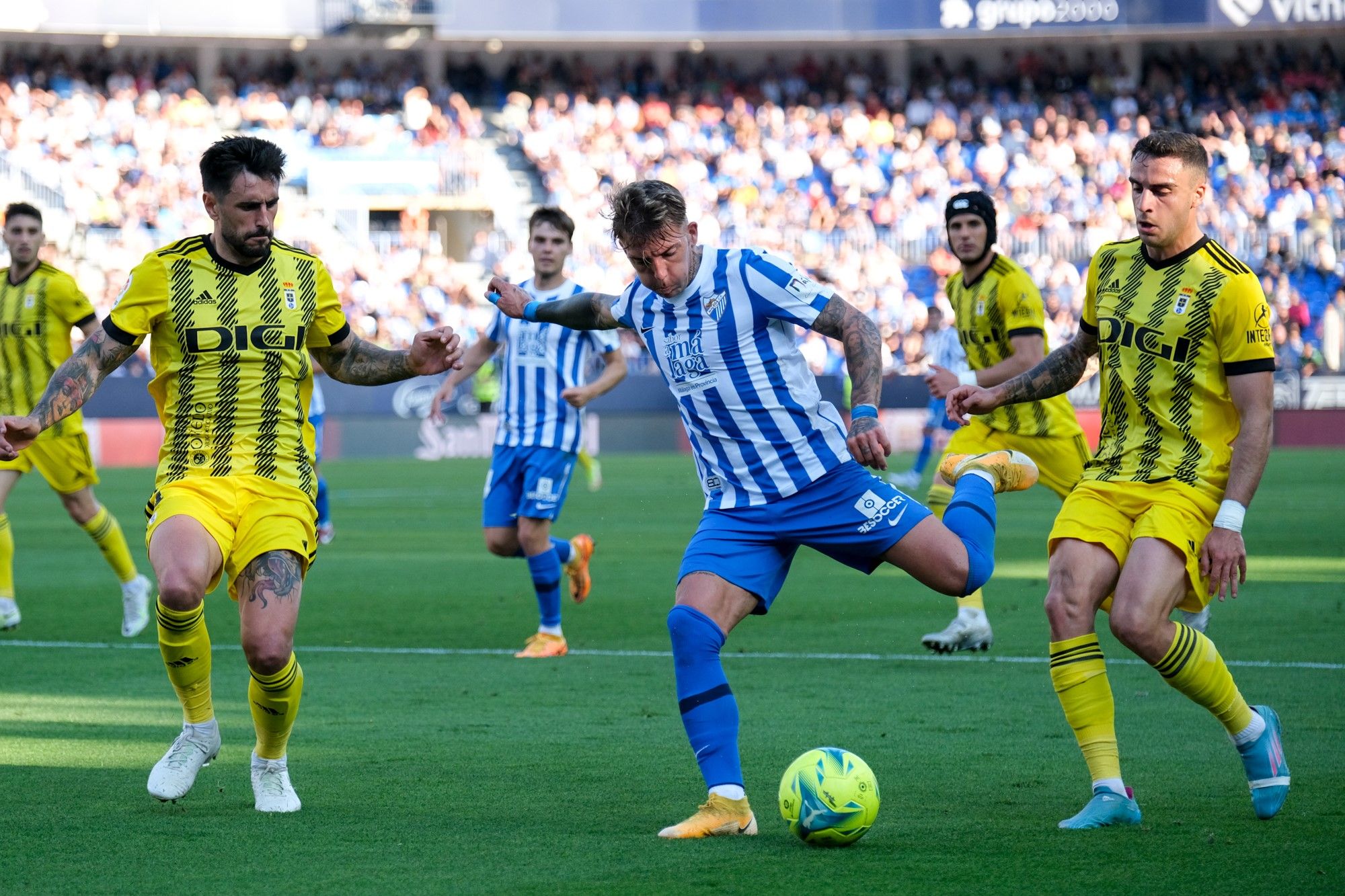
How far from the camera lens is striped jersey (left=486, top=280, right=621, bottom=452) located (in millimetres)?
9586

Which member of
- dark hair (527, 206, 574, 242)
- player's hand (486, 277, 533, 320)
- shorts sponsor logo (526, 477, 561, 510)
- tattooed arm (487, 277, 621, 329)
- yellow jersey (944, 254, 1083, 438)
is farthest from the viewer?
shorts sponsor logo (526, 477, 561, 510)

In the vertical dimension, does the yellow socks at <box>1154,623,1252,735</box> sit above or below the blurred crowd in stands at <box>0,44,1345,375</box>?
below

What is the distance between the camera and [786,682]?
7973mm

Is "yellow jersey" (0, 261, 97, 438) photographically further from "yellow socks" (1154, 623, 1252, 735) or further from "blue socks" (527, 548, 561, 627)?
"yellow socks" (1154, 623, 1252, 735)

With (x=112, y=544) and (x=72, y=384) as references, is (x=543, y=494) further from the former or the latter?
(x=72, y=384)

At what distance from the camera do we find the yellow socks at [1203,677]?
16.7 feet

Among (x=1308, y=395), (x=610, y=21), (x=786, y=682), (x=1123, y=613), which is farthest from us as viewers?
(x=610, y=21)

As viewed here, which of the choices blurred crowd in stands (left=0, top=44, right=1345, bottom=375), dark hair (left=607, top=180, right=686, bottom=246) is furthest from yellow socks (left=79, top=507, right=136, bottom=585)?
blurred crowd in stands (left=0, top=44, right=1345, bottom=375)

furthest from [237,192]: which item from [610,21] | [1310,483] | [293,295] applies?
[610,21]

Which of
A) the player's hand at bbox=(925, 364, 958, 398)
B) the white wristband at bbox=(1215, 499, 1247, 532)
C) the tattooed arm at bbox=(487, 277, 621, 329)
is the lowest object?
the white wristband at bbox=(1215, 499, 1247, 532)

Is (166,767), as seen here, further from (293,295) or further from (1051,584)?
(1051,584)

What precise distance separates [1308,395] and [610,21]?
17422 mm

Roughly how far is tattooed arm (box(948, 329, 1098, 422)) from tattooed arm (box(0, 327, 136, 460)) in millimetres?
2707

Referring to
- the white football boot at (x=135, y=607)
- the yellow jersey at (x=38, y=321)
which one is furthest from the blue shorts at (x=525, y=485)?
the yellow jersey at (x=38, y=321)
